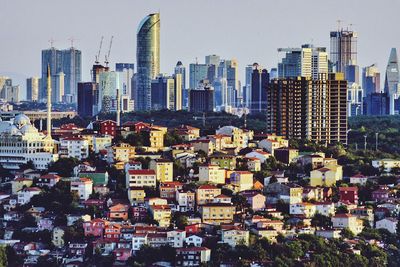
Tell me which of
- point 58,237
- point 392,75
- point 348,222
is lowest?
point 58,237

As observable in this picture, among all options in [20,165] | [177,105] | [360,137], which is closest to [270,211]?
[20,165]

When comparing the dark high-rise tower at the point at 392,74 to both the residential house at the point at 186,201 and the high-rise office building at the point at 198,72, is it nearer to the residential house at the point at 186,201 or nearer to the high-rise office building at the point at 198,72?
the high-rise office building at the point at 198,72

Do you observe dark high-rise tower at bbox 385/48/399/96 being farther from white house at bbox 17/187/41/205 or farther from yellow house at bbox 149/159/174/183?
white house at bbox 17/187/41/205

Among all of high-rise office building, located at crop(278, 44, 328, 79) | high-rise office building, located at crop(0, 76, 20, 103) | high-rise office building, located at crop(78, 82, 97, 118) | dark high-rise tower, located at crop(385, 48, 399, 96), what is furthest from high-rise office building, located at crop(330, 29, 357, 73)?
high-rise office building, located at crop(0, 76, 20, 103)

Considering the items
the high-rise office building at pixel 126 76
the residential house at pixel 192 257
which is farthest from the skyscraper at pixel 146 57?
the residential house at pixel 192 257

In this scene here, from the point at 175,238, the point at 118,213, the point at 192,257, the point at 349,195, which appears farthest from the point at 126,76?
the point at 192,257

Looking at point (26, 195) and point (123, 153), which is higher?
point (123, 153)

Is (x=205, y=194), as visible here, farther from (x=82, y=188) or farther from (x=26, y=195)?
(x=26, y=195)
